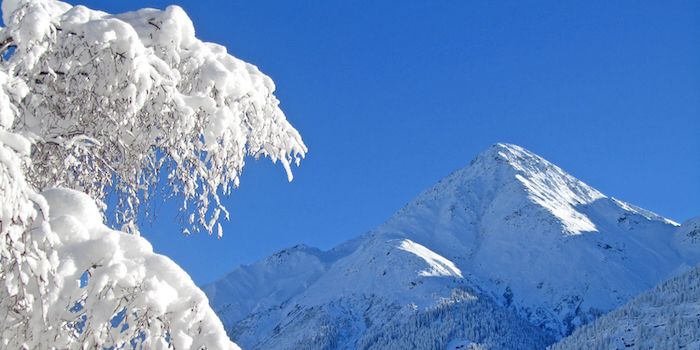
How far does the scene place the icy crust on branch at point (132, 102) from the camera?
364 centimetres

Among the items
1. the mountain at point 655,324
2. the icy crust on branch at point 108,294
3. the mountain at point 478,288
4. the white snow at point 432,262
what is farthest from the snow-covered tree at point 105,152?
the white snow at point 432,262

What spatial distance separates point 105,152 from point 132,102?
1.33 metres

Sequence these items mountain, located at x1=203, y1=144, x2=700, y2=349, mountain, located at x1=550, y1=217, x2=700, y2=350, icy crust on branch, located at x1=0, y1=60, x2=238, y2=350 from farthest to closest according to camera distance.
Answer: mountain, located at x1=203, y1=144, x2=700, y2=349
mountain, located at x1=550, y1=217, x2=700, y2=350
icy crust on branch, located at x1=0, y1=60, x2=238, y2=350

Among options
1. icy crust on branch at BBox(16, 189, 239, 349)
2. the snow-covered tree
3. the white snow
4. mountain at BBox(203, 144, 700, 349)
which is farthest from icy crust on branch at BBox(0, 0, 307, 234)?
the white snow

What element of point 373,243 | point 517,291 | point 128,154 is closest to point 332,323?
point 373,243

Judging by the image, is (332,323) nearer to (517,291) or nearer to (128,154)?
(517,291)

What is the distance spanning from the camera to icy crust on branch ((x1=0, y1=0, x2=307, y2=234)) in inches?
143

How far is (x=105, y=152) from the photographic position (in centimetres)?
473

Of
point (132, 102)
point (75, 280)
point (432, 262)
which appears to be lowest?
point (75, 280)

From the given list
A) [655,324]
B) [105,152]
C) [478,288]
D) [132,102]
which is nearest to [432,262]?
[478,288]

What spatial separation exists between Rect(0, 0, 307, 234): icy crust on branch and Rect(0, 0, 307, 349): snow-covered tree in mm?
12

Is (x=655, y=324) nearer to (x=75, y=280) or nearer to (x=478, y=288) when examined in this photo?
(x=75, y=280)

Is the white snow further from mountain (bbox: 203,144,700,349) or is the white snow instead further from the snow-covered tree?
the snow-covered tree

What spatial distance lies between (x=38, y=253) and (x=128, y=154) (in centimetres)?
209
